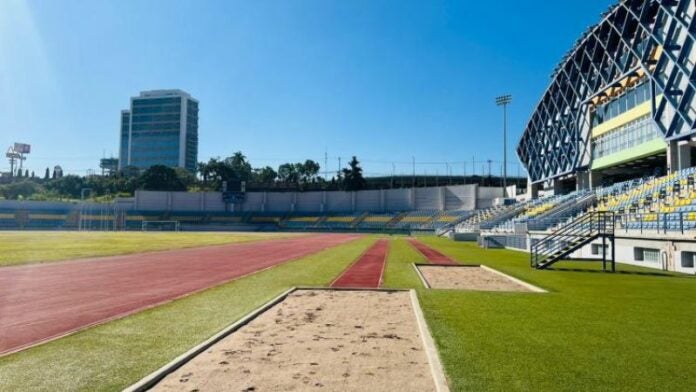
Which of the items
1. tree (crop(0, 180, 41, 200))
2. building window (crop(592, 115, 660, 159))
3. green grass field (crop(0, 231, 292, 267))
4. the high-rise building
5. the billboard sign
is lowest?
green grass field (crop(0, 231, 292, 267))

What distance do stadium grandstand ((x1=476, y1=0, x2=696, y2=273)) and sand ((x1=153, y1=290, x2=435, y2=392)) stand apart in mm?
14322

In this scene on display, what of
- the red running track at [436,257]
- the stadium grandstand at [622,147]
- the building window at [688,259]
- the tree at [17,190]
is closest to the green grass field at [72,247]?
the red running track at [436,257]

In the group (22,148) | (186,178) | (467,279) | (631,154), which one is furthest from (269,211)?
(467,279)

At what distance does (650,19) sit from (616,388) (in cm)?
4182

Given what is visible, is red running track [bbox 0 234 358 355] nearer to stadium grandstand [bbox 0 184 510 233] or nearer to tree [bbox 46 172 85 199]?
stadium grandstand [bbox 0 184 510 233]

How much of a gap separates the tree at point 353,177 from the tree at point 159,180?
53316 millimetres

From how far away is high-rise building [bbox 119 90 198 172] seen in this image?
187500mm

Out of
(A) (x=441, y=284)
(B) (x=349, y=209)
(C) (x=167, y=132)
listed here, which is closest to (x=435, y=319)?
(A) (x=441, y=284)

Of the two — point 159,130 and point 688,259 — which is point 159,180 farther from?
point 688,259

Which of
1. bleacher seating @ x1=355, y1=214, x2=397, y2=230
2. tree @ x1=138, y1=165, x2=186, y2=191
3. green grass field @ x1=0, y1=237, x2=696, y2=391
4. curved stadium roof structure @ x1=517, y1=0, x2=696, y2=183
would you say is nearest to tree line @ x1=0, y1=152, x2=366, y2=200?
tree @ x1=138, y1=165, x2=186, y2=191

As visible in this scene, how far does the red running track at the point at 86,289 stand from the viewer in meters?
9.55

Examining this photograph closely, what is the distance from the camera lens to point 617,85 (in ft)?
135

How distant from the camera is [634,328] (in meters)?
8.98

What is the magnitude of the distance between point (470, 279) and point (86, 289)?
13.8 m
